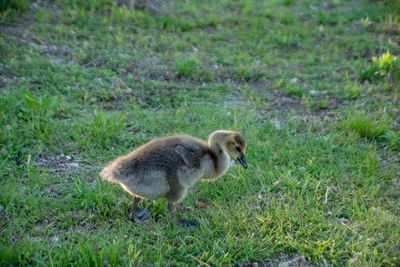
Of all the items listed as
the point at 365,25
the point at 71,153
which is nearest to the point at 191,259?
the point at 71,153

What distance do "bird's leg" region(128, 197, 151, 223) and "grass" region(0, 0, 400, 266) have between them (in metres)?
0.10

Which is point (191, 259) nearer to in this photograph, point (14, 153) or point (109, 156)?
point (109, 156)

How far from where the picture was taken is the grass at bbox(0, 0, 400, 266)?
12.0ft

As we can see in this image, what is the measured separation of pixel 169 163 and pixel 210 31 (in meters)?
6.27

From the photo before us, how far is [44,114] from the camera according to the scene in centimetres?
547

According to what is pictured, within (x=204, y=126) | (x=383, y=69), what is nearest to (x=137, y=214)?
(x=204, y=126)

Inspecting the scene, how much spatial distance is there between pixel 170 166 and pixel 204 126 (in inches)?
80.4

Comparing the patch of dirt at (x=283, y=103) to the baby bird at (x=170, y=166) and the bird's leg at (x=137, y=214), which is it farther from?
the bird's leg at (x=137, y=214)

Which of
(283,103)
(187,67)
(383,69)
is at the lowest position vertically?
(283,103)

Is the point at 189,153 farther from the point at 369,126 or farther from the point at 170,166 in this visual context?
the point at 369,126

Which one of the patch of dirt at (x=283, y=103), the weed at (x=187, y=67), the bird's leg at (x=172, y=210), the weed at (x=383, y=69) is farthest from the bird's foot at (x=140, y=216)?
the weed at (x=383, y=69)

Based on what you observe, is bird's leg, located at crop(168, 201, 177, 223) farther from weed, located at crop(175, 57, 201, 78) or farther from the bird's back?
weed, located at crop(175, 57, 201, 78)

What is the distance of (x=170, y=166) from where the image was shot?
3.81 m

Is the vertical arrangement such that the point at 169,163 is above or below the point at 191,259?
above
